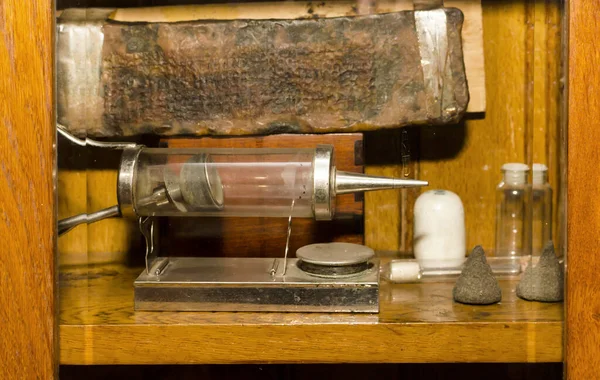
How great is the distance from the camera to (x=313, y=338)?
1.07 m

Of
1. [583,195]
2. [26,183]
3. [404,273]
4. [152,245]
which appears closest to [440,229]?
[404,273]

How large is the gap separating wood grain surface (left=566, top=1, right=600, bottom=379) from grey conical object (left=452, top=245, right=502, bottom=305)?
0.13 m

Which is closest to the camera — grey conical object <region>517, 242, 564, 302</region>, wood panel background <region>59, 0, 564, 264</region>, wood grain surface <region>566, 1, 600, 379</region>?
wood grain surface <region>566, 1, 600, 379</region>

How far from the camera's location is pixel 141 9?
1271mm

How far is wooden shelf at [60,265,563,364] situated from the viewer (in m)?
1.07

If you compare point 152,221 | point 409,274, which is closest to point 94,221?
point 152,221

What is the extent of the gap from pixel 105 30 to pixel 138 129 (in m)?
0.15

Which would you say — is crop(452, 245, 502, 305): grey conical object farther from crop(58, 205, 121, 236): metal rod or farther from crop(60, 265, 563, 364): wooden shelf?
crop(58, 205, 121, 236): metal rod

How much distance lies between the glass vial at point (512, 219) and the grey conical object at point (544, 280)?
99 mm

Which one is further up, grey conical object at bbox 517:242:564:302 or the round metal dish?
the round metal dish

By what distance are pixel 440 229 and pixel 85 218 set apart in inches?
20.2

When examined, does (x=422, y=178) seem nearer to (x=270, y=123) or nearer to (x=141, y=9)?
(x=270, y=123)

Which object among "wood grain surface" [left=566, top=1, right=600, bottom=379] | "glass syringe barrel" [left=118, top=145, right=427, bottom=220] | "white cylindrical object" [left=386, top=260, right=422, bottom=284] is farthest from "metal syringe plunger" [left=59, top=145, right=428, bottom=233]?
"wood grain surface" [left=566, top=1, right=600, bottom=379]

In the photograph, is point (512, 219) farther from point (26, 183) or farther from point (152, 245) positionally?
point (26, 183)
